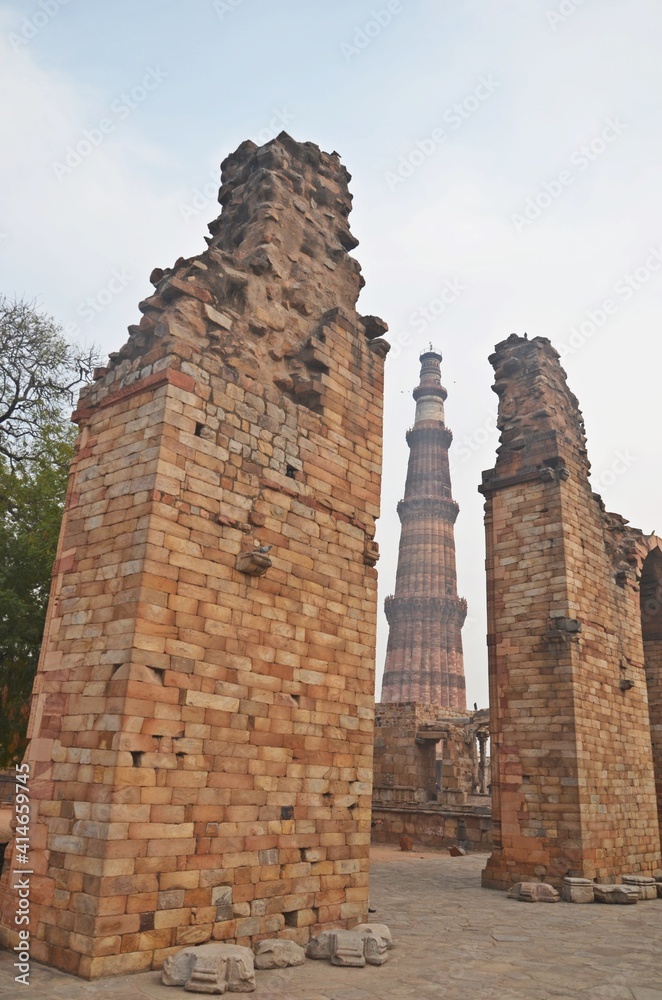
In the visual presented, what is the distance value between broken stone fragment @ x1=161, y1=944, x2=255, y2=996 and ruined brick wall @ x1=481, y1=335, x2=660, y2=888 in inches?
284

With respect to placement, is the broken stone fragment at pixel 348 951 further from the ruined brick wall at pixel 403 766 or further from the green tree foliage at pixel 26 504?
the ruined brick wall at pixel 403 766

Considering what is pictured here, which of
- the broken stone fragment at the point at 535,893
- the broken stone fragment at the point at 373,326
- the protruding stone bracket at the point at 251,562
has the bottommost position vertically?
the broken stone fragment at the point at 535,893

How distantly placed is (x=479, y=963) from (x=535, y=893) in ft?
15.1

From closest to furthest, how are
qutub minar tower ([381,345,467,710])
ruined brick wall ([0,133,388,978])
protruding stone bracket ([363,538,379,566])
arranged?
ruined brick wall ([0,133,388,978])
protruding stone bracket ([363,538,379,566])
qutub minar tower ([381,345,467,710])

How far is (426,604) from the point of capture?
48594 millimetres

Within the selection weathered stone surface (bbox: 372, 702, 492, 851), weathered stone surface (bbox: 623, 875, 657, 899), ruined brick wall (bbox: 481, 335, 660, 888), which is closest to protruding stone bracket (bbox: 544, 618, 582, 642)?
ruined brick wall (bbox: 481, 335, 660, 888)

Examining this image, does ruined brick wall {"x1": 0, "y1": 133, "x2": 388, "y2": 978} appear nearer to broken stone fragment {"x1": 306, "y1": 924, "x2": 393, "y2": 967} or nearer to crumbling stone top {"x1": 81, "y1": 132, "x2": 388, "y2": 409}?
crumbling stone top {"x1": 81, "y1": 132, "x2": 388, "y2": 409}

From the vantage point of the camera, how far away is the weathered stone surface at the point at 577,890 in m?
9.88

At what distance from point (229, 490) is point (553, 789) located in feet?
24.9

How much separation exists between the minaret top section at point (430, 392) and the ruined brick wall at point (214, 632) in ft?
166

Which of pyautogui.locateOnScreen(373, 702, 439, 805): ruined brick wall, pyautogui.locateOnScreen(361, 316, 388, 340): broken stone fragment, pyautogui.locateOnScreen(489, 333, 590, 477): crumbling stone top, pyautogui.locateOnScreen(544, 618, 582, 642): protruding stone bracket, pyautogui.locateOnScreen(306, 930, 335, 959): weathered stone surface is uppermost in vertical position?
pyautogui.locateOnScreen(489, 333, 590, 477): crumbling stone top

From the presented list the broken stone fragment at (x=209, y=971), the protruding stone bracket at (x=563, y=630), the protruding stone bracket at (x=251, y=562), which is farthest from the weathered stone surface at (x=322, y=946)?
the protruding stone bracket at (x=563, y=630)

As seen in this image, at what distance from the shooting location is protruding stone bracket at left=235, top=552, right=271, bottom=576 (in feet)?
20.3

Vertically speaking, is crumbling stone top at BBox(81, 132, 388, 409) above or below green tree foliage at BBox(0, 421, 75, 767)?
above
